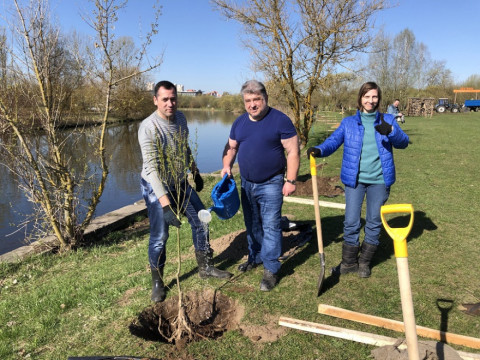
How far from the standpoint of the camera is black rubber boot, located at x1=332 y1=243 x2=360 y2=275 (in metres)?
3.92

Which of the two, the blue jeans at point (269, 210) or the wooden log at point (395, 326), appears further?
the blue jeans at point (269, 210)

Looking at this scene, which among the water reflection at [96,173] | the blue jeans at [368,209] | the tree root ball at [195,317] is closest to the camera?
the tree root ball at [195,317]

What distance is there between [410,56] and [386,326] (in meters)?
48.3

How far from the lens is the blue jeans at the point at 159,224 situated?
3512 millimetres

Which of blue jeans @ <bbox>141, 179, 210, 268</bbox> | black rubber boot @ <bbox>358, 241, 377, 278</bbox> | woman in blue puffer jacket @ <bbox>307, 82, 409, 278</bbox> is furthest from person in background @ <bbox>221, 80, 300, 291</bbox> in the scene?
black rubber boot @ <bbox>358, 241, 377, 278</bbox>

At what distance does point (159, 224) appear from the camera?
3.54 m

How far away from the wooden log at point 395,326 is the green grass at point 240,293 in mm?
57

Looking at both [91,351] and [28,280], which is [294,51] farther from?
[91,351]

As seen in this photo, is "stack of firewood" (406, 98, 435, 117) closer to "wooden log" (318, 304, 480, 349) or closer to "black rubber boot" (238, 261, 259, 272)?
"black rubber boot" (238, 261, 259, 272)

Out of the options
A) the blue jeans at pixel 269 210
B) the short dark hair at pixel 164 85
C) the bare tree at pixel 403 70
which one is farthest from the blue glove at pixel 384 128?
the bare tree at pixel 403 70

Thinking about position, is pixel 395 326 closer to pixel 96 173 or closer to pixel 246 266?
pixel 246 266

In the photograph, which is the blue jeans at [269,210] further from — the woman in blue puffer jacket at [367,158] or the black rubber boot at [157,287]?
the black rubber boot at [157,287]

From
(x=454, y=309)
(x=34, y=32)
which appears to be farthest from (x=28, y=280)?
(x=454, y=309)

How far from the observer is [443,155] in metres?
12.2
